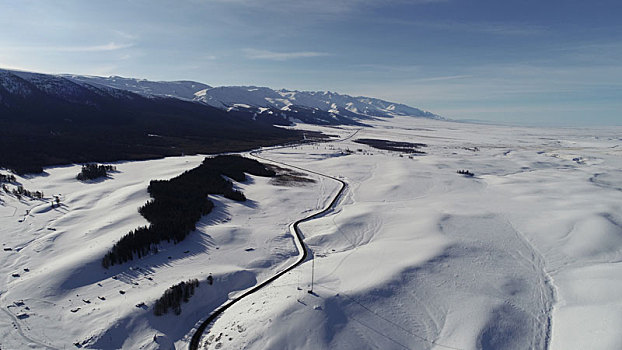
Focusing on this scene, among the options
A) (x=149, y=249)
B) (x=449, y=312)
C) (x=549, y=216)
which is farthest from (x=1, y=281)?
(x=549, y=216)

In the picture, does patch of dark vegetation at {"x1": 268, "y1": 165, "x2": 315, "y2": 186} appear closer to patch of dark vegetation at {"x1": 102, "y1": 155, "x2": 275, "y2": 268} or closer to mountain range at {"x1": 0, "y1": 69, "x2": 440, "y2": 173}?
patch of dark vegetation at {"x1": 102, "y1": 155, "x2": 275, "y2": 268}

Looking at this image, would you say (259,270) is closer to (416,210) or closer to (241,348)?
(241,348)

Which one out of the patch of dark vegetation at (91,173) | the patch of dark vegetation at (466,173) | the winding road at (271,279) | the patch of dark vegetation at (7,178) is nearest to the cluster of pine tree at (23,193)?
the patch of dark vegetation at (7,178)

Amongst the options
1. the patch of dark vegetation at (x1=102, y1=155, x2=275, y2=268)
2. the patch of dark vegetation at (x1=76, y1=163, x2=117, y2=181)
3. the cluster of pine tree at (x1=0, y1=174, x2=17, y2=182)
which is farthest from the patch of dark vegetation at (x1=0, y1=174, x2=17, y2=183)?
the patch of dark vegetation at (x1=102, y1=155, x2=275, y2=268)

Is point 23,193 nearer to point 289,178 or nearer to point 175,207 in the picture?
point 175,207

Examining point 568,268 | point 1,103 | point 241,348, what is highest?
point 1,103

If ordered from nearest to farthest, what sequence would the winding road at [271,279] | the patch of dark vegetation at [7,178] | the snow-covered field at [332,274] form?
the snow-covered field at [332,274] → the winding road at [271,279] → the patch of dark vegetation at [7,178]

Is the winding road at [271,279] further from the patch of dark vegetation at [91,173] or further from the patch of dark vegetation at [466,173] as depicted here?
the patch of dark vegetation at [466,173]
